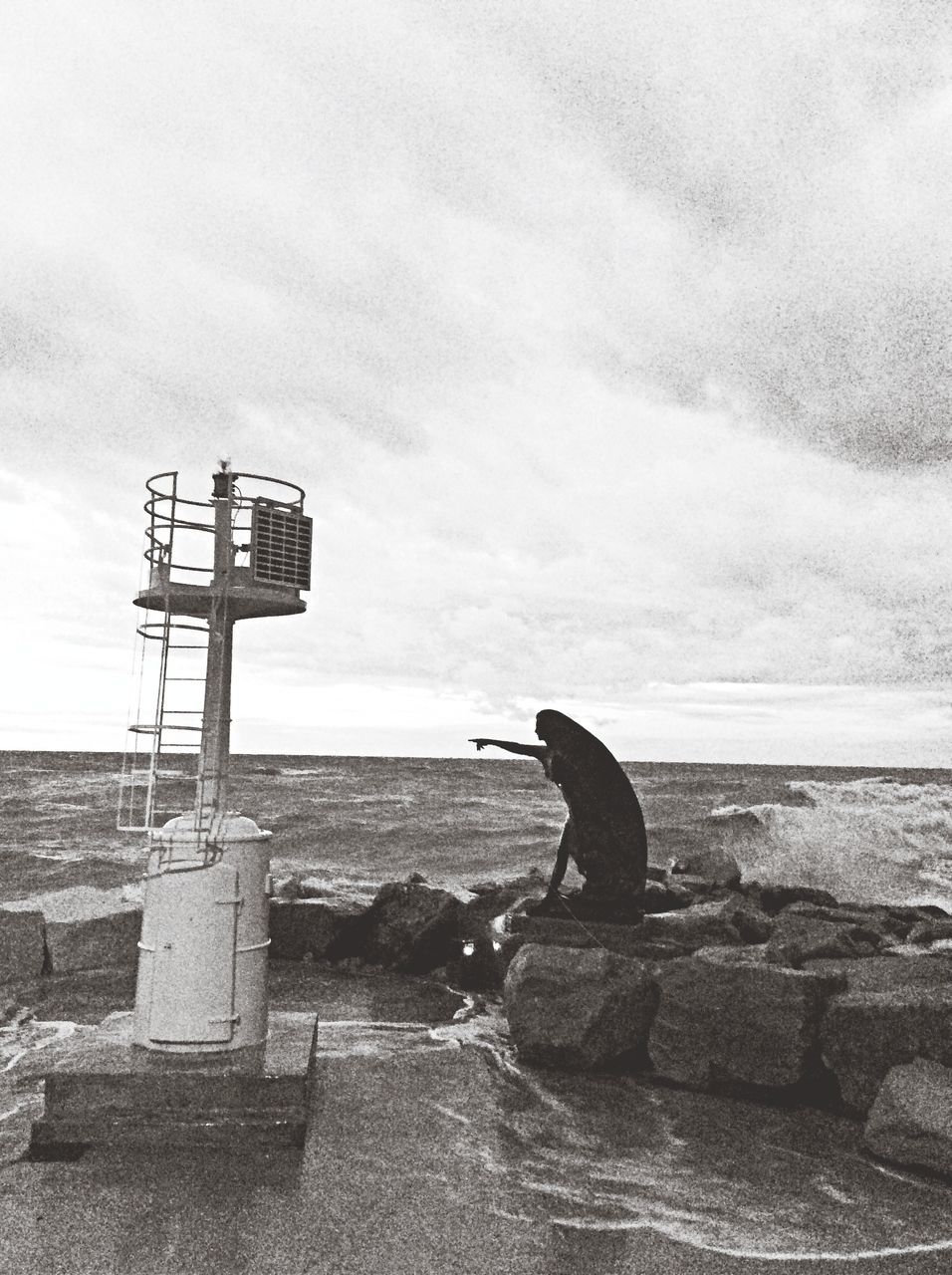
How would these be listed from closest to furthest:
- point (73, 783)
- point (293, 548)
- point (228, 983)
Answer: point (228, 983) < point (293, 548) < point (73, 783)

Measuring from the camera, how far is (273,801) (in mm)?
45625

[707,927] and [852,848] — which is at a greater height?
[707,927]

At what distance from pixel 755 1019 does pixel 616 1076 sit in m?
1.19

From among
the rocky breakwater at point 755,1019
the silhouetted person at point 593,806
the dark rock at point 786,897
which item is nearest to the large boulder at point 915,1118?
the rocky breakwater at point 755,1019

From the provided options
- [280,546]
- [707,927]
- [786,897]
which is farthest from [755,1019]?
[786,897]

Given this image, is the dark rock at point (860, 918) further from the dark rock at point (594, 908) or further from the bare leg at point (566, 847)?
the bare leg at point (566, 847)

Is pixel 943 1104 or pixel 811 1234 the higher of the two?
pixel 943 1104

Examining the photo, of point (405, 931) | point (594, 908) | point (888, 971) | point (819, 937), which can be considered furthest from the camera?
point (405, 931)

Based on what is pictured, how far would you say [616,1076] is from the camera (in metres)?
7.58

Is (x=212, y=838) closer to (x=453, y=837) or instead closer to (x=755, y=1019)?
(x=755, y=1019)

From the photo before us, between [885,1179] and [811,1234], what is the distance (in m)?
0.91

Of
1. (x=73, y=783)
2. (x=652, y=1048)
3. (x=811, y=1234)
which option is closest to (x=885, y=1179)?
(x=811, y=1234)

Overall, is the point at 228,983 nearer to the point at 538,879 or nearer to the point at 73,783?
the point at 538,879

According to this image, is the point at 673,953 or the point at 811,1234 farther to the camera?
the point at 673,953
